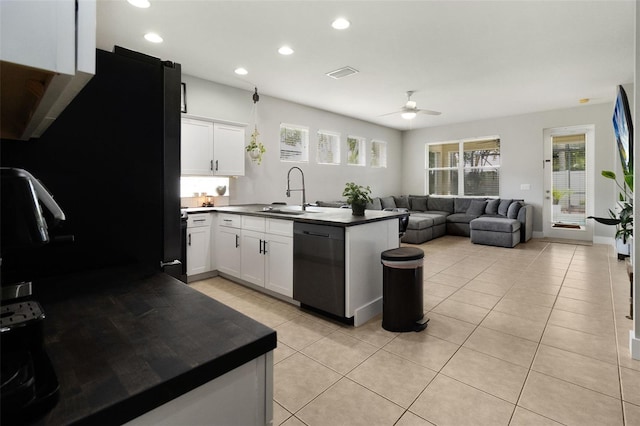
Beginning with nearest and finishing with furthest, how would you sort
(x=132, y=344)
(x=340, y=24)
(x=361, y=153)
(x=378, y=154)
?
(x=132, y=344)
(x=340, y=24)
(x=361, y=153)
(x=378, y=154)

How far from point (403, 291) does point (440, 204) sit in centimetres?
621

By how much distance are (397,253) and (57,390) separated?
2.53 metres

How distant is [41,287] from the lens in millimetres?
967

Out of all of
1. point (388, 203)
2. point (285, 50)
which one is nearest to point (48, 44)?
point (285, 50)

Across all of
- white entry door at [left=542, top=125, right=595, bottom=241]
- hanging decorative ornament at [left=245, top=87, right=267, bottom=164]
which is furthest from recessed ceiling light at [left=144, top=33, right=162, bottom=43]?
white entry door at [left=542, top=125, right=595, bottom=241]

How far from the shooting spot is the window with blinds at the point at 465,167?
8.06 m

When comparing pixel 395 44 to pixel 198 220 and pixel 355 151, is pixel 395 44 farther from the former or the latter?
pixel 355 151

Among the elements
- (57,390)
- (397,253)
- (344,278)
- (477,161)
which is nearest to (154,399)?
(57,390)

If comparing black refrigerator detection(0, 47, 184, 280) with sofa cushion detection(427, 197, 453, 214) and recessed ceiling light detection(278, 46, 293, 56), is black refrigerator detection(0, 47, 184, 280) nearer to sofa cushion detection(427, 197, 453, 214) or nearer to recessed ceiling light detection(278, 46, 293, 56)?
recessed ceiling light detection(278, 46, 293, 56)

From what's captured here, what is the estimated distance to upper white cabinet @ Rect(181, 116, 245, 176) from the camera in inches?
169

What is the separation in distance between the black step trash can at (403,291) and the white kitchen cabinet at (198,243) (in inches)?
101

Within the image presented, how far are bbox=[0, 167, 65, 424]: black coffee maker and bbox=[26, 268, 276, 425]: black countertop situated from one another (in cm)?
3

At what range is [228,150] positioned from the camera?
477cm

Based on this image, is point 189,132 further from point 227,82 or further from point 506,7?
point 506,7
